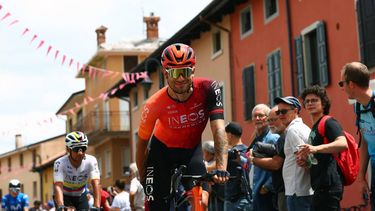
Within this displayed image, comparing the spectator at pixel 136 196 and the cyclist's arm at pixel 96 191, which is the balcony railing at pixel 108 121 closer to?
the spectator at pixel 136 196

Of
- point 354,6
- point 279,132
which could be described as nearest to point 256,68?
point 354,6

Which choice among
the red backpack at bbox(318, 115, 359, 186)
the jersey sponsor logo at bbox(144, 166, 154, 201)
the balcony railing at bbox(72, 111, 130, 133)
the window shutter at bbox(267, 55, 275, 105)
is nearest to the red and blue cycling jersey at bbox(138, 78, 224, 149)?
the jersey sponsor logo at bbox(144, 166, 154, 201)

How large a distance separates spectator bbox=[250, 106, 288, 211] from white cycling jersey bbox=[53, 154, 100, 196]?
3.05 meters

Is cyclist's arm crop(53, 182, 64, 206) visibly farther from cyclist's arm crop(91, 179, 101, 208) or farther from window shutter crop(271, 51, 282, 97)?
window shutter crop(271, 51, 282, 97)

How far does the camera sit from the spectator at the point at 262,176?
38.3ft

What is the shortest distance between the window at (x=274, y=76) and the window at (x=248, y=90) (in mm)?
1662

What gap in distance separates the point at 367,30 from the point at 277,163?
38.6 feet

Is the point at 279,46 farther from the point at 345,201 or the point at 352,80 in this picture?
the point at 352,80

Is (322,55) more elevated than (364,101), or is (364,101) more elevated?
(322,55)

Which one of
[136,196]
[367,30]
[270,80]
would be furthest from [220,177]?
[270,80]

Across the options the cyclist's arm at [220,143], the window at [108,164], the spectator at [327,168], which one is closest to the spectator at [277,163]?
the spectator at [327,168]

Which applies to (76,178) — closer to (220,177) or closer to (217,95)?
(217,95)

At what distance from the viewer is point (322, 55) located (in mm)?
24969

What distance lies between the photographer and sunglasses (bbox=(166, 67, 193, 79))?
8078 millimetres
